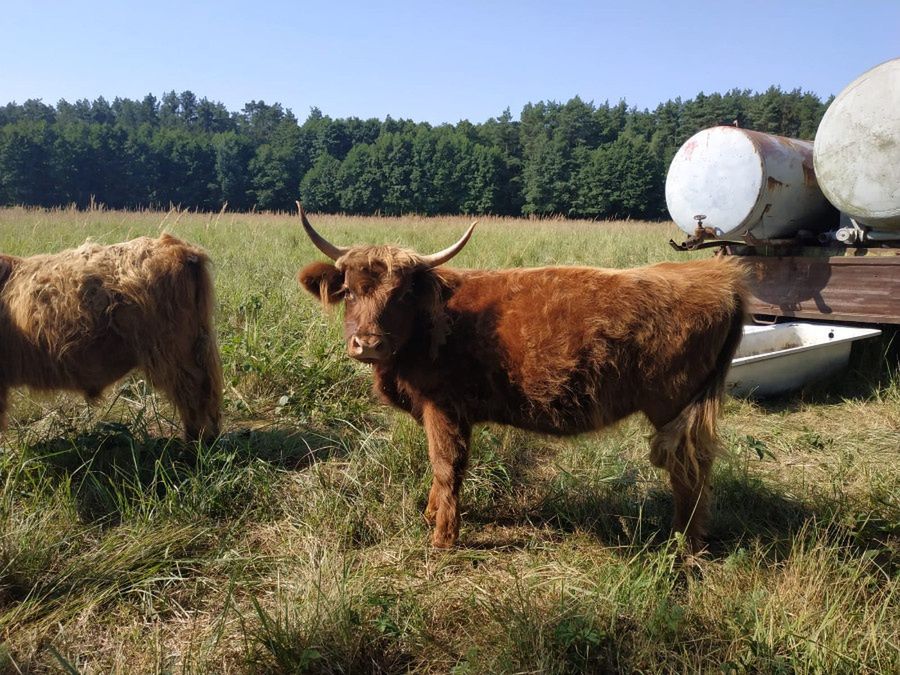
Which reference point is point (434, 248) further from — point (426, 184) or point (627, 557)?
point (426, 184)

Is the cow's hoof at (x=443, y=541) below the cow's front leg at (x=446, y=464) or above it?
below

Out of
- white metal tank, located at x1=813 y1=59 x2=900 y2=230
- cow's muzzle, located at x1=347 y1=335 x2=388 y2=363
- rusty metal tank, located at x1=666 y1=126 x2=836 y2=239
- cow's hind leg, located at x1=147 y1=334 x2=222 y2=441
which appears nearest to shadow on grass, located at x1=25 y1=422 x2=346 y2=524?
cow's hind leg, located at x1=147 y1=334 x2=222 y2=441

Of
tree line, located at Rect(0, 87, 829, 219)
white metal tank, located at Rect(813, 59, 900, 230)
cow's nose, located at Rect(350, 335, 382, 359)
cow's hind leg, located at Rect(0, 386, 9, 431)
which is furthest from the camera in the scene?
tree line, located at Rect(0, 87, 829, 219)

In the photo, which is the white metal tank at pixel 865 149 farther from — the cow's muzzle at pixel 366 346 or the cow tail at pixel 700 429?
the cow's muzzle at pixel 366 346

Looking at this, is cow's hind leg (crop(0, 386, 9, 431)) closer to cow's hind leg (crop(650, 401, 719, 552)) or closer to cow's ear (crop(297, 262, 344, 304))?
cow's ear (crop(297, 262, 344, 304))

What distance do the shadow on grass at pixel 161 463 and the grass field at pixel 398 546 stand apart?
0.05 feet

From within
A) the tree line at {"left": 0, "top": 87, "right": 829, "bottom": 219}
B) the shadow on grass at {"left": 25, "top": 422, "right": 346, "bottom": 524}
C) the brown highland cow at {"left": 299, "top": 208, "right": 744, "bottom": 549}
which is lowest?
the shadow on grass at {"left": 25, "top": 422, "right": 346, "bottom": 524}

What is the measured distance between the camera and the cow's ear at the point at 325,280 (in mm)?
2855

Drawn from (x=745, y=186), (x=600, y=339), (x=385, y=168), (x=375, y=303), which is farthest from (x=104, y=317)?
(x=385, y=168)

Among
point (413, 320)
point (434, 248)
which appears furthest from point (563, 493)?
point (434, 248)

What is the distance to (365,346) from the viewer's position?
2537mm

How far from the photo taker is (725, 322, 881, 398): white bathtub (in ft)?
15.0

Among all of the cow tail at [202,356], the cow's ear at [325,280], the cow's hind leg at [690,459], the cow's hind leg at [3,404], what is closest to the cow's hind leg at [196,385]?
the cow tail at [202,356]

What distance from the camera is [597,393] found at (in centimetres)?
268
